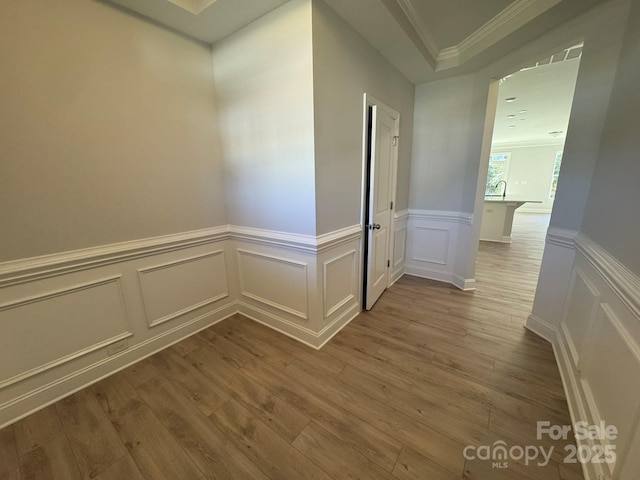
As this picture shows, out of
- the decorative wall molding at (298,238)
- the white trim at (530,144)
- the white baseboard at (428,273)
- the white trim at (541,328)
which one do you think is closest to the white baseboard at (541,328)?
the white trim at (541,328)

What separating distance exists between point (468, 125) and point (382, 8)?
71.4 inches

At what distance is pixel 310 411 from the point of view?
4.97 ft

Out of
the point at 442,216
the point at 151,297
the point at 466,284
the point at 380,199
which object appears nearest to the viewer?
the point at 151,297

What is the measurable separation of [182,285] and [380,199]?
6.86ft

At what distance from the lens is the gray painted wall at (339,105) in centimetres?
172

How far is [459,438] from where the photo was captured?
4.40 ft

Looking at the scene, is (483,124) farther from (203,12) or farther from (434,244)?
(203,12)

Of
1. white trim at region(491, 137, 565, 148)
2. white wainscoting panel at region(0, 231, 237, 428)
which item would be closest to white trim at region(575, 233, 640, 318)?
white wainscoting panel at region(0, 231, 237, 428)

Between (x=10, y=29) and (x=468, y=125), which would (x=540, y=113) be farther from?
(x=10, y=29)

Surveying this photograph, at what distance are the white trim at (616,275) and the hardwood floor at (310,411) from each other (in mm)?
882

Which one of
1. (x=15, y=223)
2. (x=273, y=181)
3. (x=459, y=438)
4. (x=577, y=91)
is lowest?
(x=459, y=438)

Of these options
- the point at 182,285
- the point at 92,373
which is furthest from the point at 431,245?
the point at 92,373

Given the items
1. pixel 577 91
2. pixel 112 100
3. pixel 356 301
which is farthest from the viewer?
pixel 356 301

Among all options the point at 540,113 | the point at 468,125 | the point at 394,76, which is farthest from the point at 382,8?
the point at 540,113
